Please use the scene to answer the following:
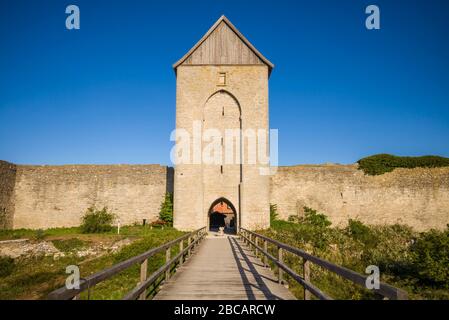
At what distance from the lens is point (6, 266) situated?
48.9ft

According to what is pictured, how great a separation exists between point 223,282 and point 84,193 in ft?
66.8

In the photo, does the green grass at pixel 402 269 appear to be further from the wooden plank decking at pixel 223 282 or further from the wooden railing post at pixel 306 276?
the wooden railing post at pixel 306 276

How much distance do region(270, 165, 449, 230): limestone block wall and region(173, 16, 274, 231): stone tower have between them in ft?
15.9

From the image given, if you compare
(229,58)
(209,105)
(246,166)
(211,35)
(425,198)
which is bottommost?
(425,198)

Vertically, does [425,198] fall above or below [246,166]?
below

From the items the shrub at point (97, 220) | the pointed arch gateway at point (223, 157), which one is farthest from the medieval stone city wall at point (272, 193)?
the pointed arch gateway at point (223, 157)

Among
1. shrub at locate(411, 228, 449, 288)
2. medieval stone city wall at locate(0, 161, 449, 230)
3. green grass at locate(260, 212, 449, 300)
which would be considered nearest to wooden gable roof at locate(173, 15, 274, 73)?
medieval stone city wall at locate(0, 161, 449, 230)

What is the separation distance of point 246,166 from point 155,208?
7.94 metres

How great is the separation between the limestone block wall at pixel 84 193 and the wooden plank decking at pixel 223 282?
15356 mm

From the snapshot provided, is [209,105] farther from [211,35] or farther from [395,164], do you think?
[395,164]

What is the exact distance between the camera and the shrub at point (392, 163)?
77.3 feet
